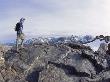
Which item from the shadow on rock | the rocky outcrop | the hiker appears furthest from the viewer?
the hiker

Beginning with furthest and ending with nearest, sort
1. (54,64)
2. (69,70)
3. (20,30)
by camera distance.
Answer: (20,30) → (54,64) → (69,70)

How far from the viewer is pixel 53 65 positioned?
50.2m

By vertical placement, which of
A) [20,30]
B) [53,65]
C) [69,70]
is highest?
[20,30]

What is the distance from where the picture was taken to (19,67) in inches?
1997

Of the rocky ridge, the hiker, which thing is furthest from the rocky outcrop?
the hiker

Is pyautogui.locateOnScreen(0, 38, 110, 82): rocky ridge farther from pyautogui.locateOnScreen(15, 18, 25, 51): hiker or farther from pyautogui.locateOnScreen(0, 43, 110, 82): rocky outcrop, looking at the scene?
pyautogui.locateOnScreen(15, 18, 25, 51): hiker

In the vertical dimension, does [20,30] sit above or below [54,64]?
above

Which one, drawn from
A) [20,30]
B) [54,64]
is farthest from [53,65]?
[20,30]

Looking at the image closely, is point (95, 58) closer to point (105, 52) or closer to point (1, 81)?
point (105, 52)

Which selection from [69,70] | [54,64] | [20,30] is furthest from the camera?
[20,30]

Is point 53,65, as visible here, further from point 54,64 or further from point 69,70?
point 69,70

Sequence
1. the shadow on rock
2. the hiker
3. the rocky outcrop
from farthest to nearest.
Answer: the hiker < the shadow on rock < the rocky outcrop

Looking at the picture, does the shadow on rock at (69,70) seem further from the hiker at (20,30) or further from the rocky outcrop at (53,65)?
the hiker at (20,30)

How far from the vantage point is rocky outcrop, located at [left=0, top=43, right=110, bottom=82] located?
4869 cm
